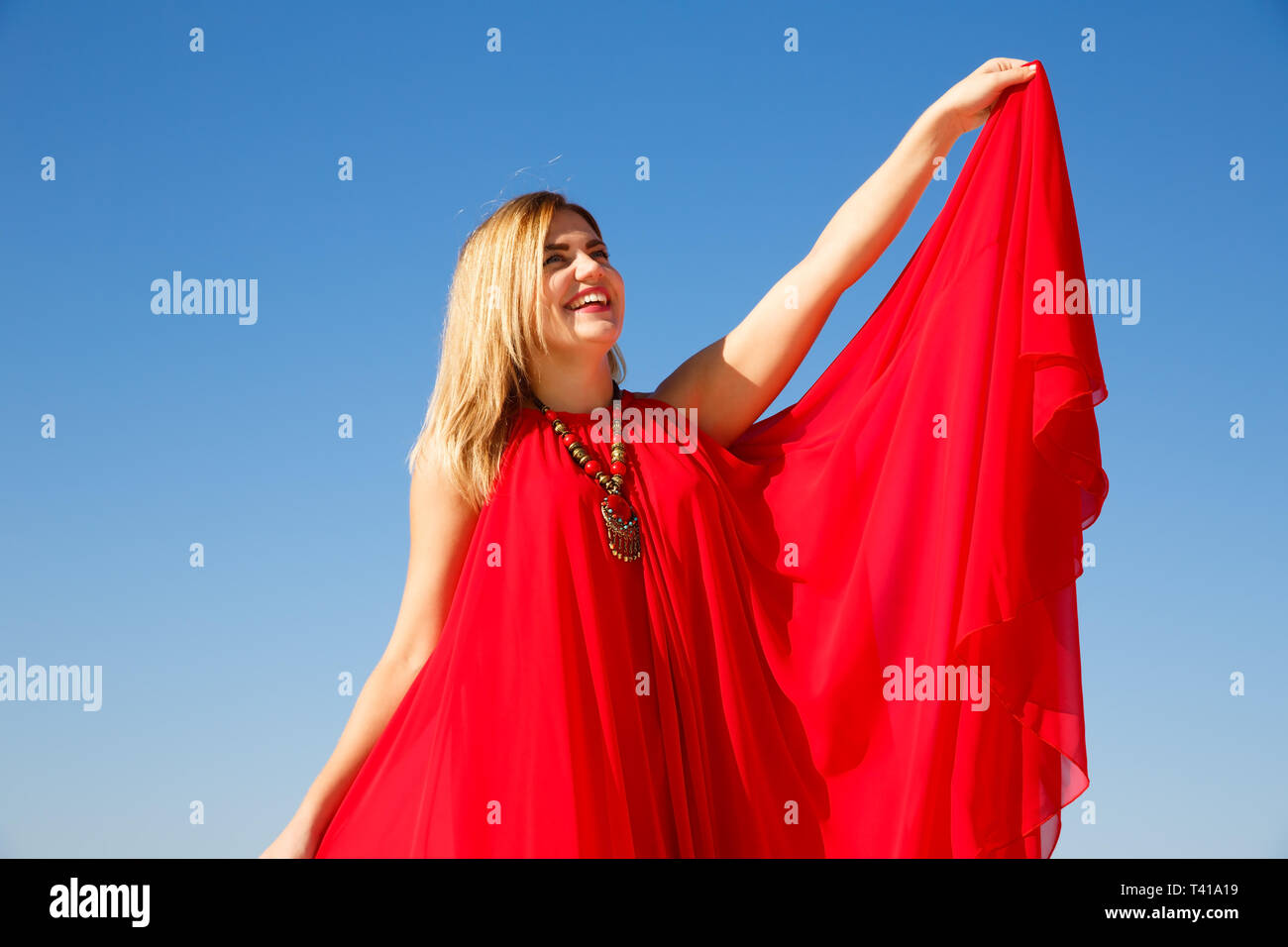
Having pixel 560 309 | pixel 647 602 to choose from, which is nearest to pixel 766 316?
pixel 560 309

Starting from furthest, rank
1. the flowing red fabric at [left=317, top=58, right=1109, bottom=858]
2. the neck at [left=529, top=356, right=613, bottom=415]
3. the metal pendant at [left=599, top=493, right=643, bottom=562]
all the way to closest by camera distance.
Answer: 1. the neck at [left=529, top=356, right=613, bottom=415]
2. the metal pendant at [left=599, top=493, right=643, bottom=562]
3. the flowing red fabric at [left=317, top=58, right=1109, bottom=858]

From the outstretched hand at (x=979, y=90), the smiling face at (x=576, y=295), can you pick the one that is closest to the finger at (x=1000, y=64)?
the outstretched hand at (x=979, y=90)

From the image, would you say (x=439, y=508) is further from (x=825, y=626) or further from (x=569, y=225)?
(x=825, y=626)

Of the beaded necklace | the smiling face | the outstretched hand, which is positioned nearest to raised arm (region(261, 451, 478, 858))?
the beaded necklace

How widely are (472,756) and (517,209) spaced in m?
1.69

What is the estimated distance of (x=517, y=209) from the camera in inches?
154

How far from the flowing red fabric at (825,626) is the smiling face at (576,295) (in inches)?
9.9

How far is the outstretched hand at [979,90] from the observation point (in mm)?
3793

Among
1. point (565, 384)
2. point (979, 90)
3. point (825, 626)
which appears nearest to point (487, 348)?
point (565, 384)

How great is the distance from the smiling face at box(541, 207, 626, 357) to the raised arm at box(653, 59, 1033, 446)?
34cm

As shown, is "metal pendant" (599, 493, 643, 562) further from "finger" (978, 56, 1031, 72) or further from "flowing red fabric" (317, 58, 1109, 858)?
"finger" (978, 56, 1031, 72)

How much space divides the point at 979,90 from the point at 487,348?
5.54ft

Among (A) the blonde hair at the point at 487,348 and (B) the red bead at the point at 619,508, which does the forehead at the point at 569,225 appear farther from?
(B) the red bead at the point at 619,508

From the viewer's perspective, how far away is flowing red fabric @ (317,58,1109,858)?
3352 mm
